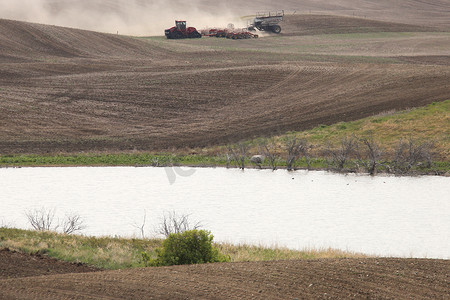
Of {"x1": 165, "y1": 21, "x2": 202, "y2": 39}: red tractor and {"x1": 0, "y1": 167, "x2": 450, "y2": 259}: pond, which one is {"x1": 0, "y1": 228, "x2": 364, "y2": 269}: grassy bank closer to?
{"x1": 0, "y1": 167, "x2": 450, "y2": 259}: pond

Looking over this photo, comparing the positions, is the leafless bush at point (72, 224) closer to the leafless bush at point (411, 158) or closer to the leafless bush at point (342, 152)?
the leafless bush at point (342, 152)

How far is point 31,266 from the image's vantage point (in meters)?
16.1

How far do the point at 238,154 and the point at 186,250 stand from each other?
74.5 ft

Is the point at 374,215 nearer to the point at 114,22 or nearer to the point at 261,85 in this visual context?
the point at 261,85

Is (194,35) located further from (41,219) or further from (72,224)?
(72,224)

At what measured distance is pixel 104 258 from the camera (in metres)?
17.8

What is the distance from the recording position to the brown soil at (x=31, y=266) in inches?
603

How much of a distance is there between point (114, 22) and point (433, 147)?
83.3m

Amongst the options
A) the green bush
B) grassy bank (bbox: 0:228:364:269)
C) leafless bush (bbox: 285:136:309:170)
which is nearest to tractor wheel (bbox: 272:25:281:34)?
leafless bush (bbox: 285:136:309:170)

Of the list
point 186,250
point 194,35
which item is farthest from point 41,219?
point 194,35

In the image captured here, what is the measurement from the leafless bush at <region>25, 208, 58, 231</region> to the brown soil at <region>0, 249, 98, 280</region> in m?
6.48

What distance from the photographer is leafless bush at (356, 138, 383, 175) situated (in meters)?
34.8

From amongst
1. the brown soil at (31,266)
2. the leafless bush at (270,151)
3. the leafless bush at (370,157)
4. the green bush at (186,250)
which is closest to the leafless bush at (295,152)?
the leafless bush at (270,151)

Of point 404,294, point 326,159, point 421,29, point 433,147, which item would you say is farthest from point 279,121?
point 421,29
